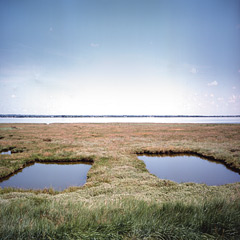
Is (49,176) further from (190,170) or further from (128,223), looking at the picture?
(190,170)

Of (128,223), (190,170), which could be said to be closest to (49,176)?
(128,223)

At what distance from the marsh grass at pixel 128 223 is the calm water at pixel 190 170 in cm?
1103

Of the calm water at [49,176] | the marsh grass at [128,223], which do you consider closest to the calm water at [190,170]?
the calm water at [49,176]

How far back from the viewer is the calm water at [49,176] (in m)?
14.2

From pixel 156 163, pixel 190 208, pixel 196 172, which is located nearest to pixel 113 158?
pixel 156 163

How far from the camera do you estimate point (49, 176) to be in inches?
645

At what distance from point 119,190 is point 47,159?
14.3 metres

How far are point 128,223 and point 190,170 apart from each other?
16101 millimetres

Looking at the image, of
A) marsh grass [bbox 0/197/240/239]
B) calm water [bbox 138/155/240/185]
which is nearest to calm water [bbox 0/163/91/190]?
calm water [bbox 138/155/240/185]

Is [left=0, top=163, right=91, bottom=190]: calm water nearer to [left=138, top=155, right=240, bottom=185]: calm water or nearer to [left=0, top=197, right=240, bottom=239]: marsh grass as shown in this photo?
[left=138, top=155, right=240, bottom=185]: calm water

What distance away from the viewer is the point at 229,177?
1573 cm

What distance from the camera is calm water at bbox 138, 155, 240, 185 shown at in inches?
607

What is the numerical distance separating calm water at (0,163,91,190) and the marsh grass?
966 centimetres

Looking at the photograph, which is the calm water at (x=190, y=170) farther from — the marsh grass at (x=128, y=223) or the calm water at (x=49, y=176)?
the marsh grass at (x=128, y=223)
